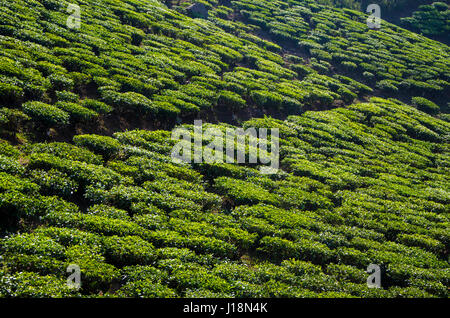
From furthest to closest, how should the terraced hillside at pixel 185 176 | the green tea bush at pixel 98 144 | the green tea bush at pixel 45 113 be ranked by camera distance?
the green tea bush at pixel 98 144, the green tea bush at pixel 45 113, the terraced hillside at pixel 185 176

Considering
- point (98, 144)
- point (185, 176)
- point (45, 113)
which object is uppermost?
point (45, 113)

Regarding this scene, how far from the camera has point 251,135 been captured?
70.1ft

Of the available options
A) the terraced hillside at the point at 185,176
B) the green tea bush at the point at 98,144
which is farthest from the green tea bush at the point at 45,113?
the green tea bush at the point at 98,144

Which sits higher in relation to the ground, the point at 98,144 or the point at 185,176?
the point at 98,144

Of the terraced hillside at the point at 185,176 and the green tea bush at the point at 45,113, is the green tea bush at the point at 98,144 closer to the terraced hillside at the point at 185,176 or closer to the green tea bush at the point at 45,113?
the terraced hillside at the point at 185,176

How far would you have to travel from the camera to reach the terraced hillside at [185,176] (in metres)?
10.5

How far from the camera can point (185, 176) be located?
15.7m

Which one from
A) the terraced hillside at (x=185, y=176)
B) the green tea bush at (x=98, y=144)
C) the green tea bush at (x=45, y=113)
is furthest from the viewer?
the green tea bush at (x=98, y=144)

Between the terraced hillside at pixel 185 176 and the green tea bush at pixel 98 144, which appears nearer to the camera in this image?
the terraced hillside at pixel 185 176

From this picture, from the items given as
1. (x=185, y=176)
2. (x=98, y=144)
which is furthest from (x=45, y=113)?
(x=185, y=176)

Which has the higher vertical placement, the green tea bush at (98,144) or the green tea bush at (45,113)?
the green tea bush at (45,113)

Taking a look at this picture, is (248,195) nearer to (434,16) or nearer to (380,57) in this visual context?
(380,57)

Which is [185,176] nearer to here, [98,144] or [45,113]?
[98,144]

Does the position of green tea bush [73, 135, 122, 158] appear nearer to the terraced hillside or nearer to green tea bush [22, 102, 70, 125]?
the terraced hillside
